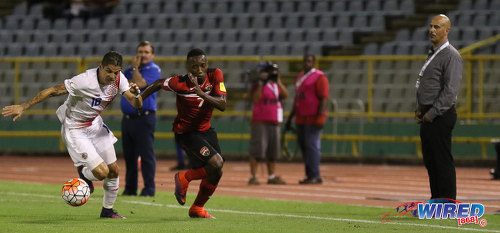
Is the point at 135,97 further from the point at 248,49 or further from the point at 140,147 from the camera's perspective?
the point at 248,49

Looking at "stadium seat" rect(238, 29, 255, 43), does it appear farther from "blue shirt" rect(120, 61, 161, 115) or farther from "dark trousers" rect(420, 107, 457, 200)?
"dark trousers" rect(420, 107, 457, 200)

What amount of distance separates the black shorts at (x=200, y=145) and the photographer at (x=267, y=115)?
5.99 meters

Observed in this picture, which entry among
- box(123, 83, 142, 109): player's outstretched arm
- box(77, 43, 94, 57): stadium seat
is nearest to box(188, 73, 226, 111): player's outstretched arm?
box(123, 83, 142, 109): player's outstretched arm

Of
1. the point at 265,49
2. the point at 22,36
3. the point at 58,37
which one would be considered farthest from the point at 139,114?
the point at 22,36

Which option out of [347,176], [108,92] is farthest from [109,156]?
[347,176]

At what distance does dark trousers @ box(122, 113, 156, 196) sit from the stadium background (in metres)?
6.07

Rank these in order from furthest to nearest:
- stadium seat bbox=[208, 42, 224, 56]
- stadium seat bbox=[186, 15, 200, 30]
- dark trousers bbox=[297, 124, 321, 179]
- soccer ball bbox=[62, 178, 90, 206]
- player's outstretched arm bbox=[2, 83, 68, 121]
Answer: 1. stadium seat bbox=[186, 15, 200, 30]
2. stadium seat bbox=[208, 42, 224, 56]
3. dark trousers bbox=[297, 124, 321, 179]
4. soccer ball bbox=[62, 178, 90, 206]
5. player's outstretched arm bbox=[2, 83, 68, 121]

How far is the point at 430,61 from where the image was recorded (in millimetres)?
9930

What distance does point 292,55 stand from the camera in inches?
1041

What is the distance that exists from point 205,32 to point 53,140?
5973 mm

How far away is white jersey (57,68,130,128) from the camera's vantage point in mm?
9852

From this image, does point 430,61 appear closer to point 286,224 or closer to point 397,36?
point 286,224

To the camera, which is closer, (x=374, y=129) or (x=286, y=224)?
(x=286, y=224)

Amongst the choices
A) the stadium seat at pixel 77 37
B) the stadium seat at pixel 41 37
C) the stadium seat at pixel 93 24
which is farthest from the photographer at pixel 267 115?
the stadium seat at pixel 41 37
